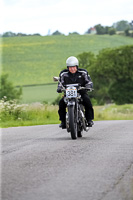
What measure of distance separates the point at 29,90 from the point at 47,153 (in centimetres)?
9937

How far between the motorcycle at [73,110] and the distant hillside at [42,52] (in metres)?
101

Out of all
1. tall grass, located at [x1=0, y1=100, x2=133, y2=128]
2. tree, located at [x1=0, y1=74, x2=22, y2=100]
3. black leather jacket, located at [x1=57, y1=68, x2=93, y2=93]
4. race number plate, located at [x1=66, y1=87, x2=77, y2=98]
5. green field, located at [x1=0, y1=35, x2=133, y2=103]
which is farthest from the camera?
green field, located at [x1=0, y1=35, x2=133, y2=103]

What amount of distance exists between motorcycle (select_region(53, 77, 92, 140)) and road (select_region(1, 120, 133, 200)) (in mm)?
631

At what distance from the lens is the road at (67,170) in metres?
5.88

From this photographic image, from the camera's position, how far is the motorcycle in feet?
38.9

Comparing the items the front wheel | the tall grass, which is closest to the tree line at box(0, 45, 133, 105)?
the tall grass

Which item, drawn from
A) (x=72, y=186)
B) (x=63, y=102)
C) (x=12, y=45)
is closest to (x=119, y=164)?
(x=72, y=186)

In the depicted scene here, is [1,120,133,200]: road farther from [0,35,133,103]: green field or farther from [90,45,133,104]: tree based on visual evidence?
[90,45,133,104]: tree

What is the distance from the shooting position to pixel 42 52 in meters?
134

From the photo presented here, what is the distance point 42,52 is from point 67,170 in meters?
127

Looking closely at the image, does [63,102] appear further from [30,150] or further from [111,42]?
[111,42]

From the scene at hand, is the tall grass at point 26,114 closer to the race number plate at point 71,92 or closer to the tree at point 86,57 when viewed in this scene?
the race number plate at point 71,92

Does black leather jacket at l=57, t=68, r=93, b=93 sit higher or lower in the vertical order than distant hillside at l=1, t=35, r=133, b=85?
higher

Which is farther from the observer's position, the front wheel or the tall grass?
the tall grass
